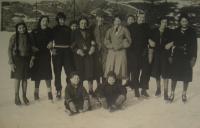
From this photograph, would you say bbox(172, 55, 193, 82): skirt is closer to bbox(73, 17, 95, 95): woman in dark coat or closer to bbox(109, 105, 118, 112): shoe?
bbox(109, 105, 118, 112): shoe

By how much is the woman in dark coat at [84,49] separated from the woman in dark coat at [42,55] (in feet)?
0.60

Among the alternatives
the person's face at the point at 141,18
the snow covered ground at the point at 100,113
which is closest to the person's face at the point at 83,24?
the person's face at the point at 141,18

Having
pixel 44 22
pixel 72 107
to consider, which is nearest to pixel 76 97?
pixel 72 107

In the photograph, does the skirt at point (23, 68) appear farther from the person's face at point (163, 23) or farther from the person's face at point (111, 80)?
the person's face at point (163, 23)

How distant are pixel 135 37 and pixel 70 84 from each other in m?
0.52

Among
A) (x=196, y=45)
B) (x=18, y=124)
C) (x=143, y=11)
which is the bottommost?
(x=18, y=124)

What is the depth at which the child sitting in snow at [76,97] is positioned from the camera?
7.74 ft

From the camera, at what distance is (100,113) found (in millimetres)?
2359

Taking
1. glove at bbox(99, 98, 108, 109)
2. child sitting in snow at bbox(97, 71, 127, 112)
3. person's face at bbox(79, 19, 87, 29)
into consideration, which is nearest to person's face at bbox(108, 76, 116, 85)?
child sitting in snow at bbox(97, 71, 127, 112)

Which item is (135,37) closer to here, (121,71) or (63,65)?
(121,71)

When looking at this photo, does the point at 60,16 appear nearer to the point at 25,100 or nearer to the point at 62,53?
the point at 62,53

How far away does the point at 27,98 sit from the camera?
7.84 feet

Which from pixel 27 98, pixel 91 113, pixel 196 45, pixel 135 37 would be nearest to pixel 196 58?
pixel 196 45

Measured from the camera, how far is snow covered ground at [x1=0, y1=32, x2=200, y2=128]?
7.62 feet
